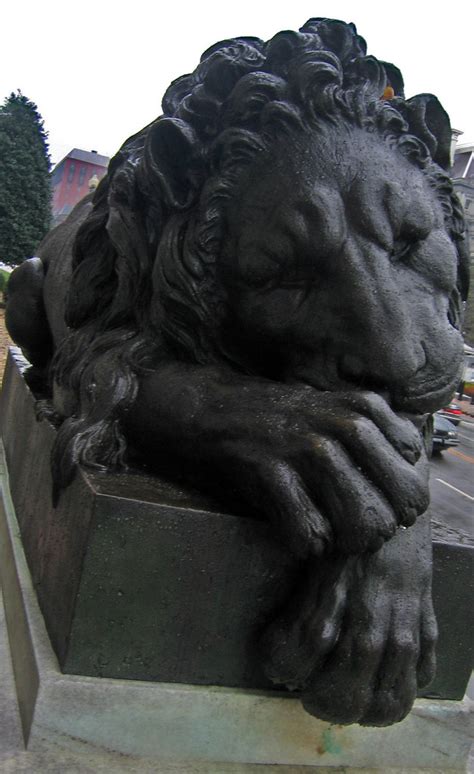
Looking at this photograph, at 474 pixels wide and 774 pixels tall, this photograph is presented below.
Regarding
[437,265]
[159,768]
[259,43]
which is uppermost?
[259,43]

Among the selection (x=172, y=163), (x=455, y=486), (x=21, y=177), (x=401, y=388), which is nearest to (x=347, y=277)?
(x=401, y=388)

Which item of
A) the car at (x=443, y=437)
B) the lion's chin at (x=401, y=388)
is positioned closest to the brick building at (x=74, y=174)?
the car at (x=443, y=437)

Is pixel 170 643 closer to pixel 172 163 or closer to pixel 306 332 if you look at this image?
pixel 306 332

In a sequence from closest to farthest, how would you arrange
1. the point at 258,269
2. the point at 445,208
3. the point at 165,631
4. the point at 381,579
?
the point at 381,579 < the point at 165,631 < the point at 258,269 < the point at 445,208

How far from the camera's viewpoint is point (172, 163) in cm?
216

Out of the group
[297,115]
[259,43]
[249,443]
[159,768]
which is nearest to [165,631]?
[159,768]

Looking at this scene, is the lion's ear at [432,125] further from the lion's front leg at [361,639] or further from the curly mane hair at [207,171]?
the lion's front leg at [361,639]

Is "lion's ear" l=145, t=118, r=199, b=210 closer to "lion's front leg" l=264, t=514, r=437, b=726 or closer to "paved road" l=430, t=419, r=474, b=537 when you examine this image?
"lion's front leg" l=264, t=514, r=437, b=726

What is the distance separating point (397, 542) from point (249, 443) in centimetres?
40

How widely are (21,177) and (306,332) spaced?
27.5 m

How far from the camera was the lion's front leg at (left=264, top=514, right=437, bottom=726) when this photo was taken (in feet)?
5.47

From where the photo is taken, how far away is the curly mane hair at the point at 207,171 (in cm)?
203

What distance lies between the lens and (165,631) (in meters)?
1.84

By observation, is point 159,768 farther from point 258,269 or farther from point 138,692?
point 258,269
